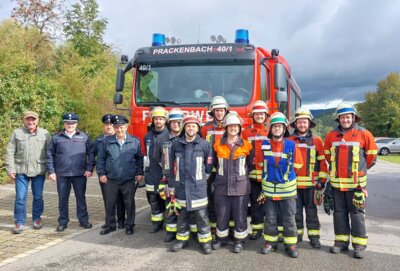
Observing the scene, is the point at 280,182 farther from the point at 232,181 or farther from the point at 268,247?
the point at 268,247

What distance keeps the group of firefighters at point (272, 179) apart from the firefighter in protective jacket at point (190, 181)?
0.5 inches

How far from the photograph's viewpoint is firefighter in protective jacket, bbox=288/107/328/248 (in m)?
5.21

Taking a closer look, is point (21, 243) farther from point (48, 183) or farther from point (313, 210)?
point (48, 183)

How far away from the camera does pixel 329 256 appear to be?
191 inches

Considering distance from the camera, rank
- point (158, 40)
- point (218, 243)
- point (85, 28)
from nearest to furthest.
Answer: point (218, 243)
point (158, 40)
point (85, 28)

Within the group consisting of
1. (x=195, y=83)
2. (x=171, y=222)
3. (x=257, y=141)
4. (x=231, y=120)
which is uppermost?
(x=195, y=83)

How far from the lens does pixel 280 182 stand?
5.02 m

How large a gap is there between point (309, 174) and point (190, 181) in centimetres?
155

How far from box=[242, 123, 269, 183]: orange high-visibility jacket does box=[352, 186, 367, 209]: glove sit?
1.20 meters

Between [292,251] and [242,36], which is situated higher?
[242,36]

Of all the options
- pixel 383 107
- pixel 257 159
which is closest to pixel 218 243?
pixel 257 159

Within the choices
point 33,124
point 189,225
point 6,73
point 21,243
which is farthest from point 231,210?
point 6,73

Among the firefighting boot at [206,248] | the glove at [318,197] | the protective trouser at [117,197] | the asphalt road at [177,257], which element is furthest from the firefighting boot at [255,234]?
the protective trouser at [117,197]

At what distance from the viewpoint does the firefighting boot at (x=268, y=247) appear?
16.3 feet
